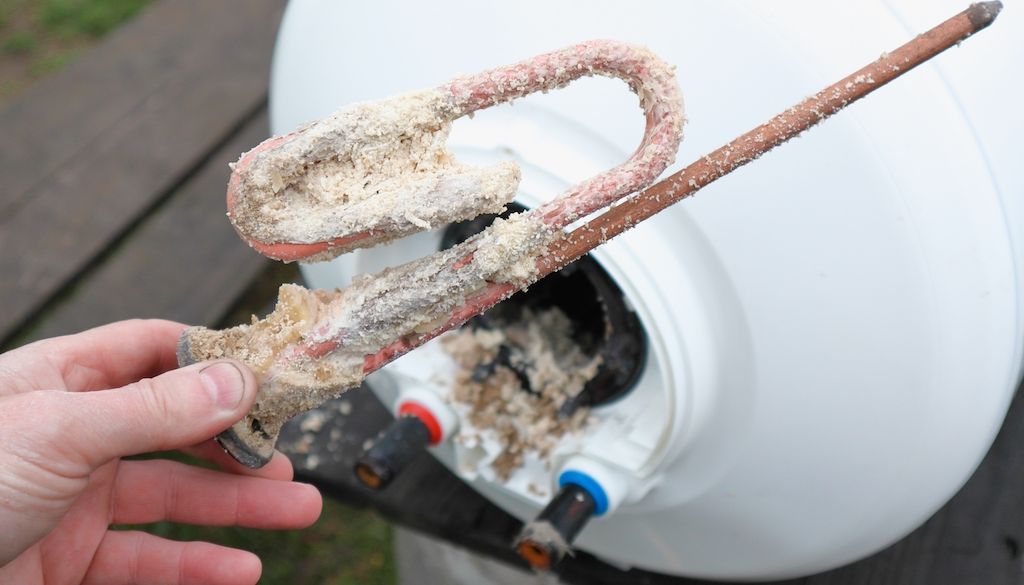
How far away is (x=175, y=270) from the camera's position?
1581 mm

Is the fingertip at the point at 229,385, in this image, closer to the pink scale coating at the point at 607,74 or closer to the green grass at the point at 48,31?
the pink scale coating at the point at 607,74

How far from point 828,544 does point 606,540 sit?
244 mm

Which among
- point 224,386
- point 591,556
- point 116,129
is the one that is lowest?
point 591,556

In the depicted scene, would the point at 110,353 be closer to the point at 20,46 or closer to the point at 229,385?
the point at 229,385

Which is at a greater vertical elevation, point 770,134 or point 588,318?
point 770,134

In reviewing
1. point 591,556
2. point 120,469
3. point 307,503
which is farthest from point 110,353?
point 591,556

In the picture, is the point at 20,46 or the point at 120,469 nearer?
the point at 120,469

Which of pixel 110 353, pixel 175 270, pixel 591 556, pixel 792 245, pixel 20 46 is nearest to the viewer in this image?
pixel 792 245

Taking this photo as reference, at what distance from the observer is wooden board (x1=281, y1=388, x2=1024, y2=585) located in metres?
0.90

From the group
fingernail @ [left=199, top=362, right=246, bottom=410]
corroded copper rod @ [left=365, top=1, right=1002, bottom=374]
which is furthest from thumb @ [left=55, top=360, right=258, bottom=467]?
corroded copper rod @ [left=365, top=1, right=1002, bottom=374]

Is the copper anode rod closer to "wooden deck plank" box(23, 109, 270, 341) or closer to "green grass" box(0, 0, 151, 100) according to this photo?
"wooden deck plank" box(23, 109, 270, 341)

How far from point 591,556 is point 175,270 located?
3.43ft

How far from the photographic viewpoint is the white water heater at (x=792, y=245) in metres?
0.60

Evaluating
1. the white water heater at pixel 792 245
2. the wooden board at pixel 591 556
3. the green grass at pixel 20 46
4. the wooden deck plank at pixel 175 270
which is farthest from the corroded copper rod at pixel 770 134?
the green grass at pixel 20 46
